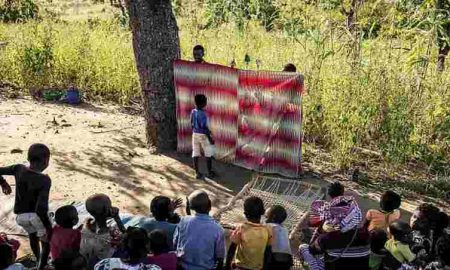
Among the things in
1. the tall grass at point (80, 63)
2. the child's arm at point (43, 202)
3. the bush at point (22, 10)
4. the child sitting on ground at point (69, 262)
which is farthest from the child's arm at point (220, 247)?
the bush at point (22, 10)

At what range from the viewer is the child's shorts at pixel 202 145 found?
662cm

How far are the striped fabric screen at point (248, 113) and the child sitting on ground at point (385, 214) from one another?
2213 mm

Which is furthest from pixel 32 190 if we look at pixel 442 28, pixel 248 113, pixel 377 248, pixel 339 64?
pixel 442 28

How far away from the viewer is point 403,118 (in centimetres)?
693

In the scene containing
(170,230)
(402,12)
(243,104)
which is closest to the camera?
(170,230)

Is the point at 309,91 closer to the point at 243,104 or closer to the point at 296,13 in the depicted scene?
the point at 243,104

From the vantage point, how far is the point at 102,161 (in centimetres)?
720

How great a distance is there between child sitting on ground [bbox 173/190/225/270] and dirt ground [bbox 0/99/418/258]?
1.82m

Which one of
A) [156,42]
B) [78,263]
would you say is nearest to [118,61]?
[156,42]

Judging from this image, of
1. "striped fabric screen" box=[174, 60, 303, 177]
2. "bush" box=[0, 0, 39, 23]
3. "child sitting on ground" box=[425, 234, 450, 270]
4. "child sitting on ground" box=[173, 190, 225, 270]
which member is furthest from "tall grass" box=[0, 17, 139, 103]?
"child sitting on ground" box=[425, 234, 450, 270]

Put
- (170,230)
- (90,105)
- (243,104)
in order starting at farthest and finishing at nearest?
(90,105), (243,104), (170,230)

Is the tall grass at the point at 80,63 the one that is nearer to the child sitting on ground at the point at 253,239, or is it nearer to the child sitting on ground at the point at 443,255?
the child sitting on ground at the point at 253,239

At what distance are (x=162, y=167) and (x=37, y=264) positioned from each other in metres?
2.69

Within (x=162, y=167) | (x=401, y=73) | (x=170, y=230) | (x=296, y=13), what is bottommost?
(x=162, y=167)
